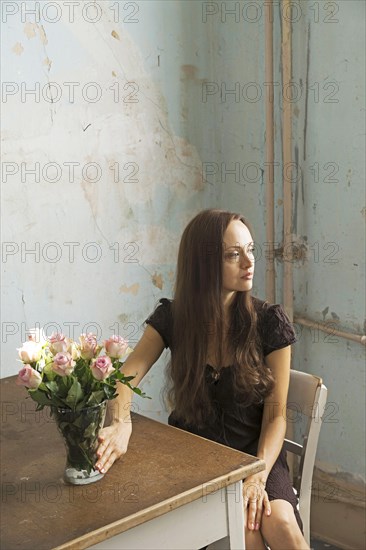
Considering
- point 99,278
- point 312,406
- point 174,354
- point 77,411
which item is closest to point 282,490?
point 312,406

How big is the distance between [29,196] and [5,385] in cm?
74

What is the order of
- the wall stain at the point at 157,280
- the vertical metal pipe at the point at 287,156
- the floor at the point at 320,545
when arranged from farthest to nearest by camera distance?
1. the wall stain at the point at 157,280
2. the floor at the point at 320,545
3. the vertical metal pipe at the point at 287,156

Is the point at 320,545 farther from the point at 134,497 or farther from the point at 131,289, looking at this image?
the point at 134,497

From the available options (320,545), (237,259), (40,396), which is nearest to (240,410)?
(237,259)

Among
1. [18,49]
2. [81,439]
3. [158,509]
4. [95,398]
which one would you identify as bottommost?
[158,509]

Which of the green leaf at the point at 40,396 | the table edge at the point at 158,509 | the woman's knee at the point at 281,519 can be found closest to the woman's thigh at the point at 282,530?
the woman's knee at the point at 281,519

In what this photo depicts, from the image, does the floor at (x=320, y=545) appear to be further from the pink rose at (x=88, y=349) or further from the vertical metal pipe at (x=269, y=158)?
the pink rose at (x=88, y=349)

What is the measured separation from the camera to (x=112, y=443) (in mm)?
2340

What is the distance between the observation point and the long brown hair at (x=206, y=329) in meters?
2.73

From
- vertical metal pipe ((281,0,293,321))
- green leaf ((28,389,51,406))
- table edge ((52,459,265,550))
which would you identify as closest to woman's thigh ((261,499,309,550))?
table edge ((52,459,265,550))

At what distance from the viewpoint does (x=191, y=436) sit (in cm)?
248

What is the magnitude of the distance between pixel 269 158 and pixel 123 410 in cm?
153

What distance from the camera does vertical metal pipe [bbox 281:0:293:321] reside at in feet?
11.7

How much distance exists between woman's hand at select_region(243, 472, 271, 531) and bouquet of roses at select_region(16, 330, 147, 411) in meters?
0.56
